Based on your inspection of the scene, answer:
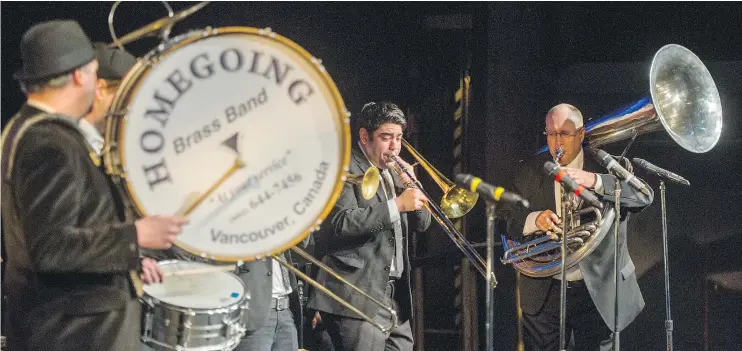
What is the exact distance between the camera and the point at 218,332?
333cm

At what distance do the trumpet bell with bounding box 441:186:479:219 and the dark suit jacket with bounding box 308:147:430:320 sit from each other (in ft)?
1.65

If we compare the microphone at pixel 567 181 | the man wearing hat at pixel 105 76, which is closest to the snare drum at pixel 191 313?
the man wearing hat at pixel 105 76

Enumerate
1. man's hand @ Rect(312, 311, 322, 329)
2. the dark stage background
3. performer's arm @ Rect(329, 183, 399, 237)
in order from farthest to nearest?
the dark stage background
man's hand @ Rect(312, 311, 322, 329)
performer's arm @ Rect(329, 183, 399, 237)

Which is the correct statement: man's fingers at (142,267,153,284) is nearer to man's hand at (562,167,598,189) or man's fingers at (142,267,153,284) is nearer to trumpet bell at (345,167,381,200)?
trumpet bell at (345,167,381,200)

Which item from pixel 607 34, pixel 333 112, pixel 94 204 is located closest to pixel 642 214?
pixel 607 34

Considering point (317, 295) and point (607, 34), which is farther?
point (607, 34)

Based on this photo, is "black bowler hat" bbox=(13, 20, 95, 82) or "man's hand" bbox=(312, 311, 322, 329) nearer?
"black bowler hat" bbox=(13, 20, 95, 82)

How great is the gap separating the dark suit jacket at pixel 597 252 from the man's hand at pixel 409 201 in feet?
1.88

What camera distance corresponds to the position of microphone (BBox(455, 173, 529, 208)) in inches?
134

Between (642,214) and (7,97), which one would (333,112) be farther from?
(642,214)

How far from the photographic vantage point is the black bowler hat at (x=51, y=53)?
295 cm

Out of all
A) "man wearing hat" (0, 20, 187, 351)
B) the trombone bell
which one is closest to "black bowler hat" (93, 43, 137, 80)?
"man wearing hat" (0, 20, 187, 351)

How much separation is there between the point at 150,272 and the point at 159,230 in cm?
25

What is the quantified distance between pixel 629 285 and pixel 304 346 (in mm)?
2032
